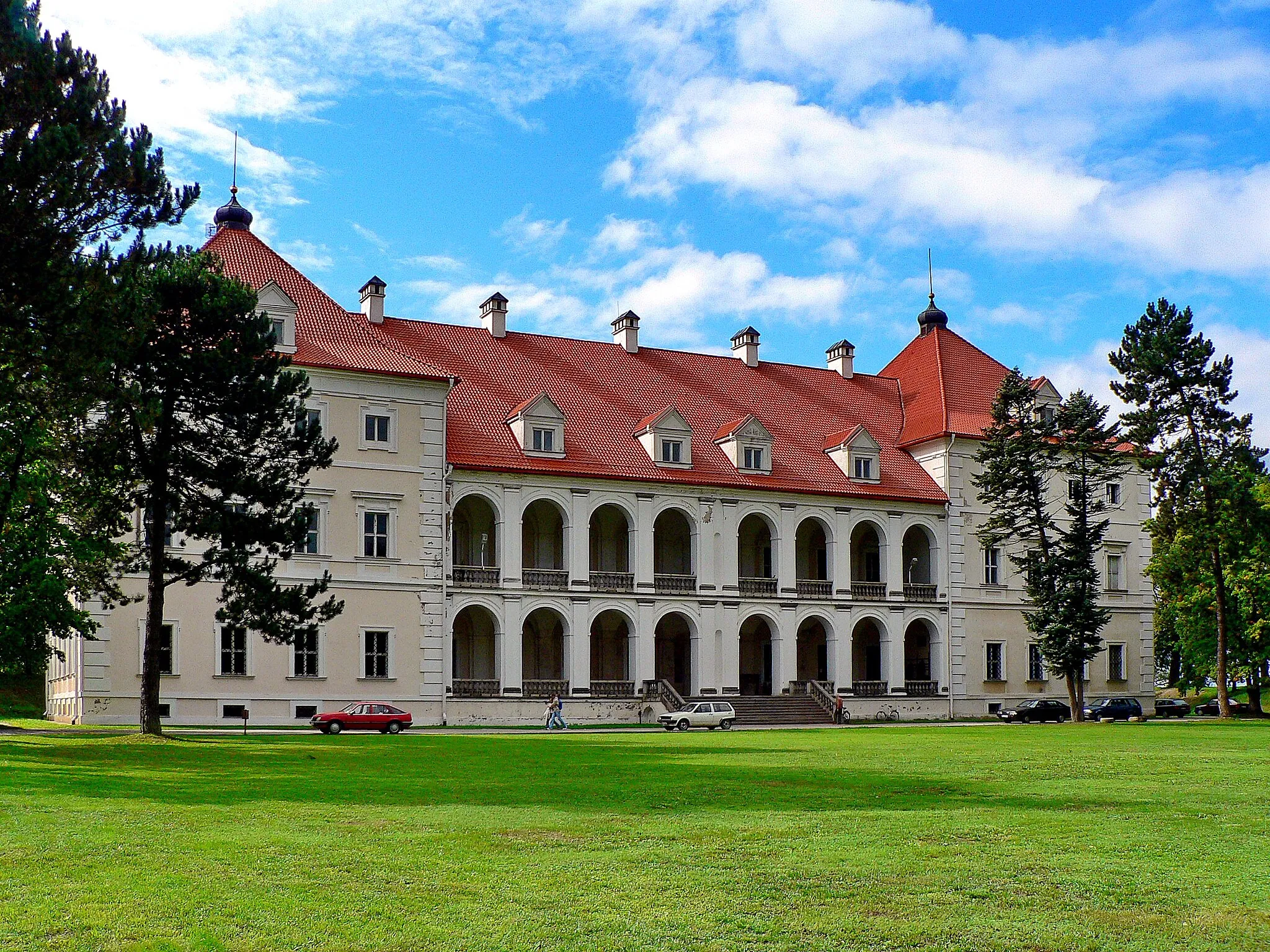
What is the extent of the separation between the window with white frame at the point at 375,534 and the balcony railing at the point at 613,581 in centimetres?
838

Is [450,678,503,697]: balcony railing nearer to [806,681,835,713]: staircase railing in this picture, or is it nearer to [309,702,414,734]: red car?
[309,702,414,734]: red car

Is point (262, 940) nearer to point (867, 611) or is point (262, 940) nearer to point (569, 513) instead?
point (569, 513)

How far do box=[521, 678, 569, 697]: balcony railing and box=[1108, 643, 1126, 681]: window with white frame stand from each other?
86.2 feet

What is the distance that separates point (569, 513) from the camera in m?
50.9

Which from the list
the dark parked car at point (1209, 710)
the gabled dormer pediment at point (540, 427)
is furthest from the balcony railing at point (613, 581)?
the dark parked car at point (1209, 710)

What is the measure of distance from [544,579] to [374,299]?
43.1 feet

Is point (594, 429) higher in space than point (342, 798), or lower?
higher

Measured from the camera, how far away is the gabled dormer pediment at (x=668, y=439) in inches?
2094

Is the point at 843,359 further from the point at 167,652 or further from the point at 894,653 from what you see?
the point at 167,652

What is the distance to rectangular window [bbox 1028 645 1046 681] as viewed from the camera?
59188 millimetres

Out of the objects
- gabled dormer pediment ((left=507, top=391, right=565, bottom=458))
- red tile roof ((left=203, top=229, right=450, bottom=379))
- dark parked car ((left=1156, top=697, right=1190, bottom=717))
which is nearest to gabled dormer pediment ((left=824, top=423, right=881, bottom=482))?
gabled dormer pediment ((left=507, top=391, right=565, bottom=458))

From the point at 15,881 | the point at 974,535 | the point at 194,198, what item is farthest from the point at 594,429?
the point at 15,881

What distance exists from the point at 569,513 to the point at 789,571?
33.6ft

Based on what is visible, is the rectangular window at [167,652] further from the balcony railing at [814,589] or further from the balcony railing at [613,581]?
the balcony railing at [814,589]
